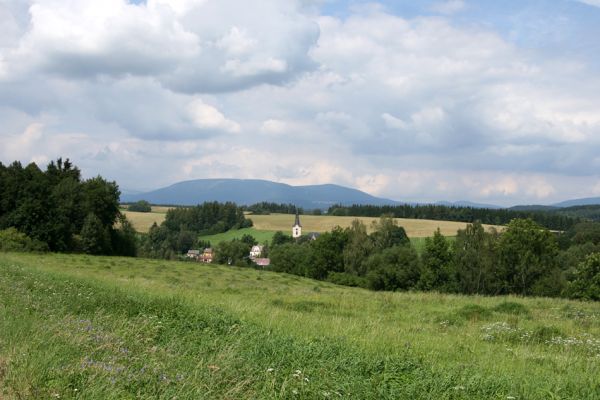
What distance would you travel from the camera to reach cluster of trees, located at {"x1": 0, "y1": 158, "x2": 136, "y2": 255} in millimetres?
48969

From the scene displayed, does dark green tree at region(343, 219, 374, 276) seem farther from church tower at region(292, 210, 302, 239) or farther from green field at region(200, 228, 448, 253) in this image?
green field at region(200, 228, 448, 253)

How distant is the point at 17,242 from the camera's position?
4328 cm

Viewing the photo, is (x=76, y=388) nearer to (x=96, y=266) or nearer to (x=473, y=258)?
(x=96, y=266)

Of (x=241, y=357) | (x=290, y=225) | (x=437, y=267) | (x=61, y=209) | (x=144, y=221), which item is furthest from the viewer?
(x=290, y=225)

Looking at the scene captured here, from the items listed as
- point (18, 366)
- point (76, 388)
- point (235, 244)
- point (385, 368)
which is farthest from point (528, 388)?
point (235, 244)

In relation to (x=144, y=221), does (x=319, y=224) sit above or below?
above

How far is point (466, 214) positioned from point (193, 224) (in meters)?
85.9

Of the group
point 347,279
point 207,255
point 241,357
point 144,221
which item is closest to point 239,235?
point 207,255

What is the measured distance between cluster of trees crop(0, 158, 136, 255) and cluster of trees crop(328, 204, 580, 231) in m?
90.4

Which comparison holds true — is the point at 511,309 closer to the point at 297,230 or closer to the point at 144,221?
the point at 297,230

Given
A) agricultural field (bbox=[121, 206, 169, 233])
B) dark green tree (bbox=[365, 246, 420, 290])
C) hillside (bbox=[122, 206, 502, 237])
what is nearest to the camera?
dark green tree (bbox=[365, 246, 420, 290])

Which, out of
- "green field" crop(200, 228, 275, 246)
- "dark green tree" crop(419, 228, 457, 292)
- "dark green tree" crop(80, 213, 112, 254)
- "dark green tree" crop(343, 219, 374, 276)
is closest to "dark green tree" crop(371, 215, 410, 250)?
"dark green tree" crop(343, 219, 374, 276)

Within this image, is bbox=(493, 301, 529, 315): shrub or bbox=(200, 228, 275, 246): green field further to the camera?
bbox=(200, 228, 275, 246): green field

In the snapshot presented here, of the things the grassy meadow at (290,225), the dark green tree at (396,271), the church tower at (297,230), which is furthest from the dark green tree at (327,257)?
the church tower at (297,230)
